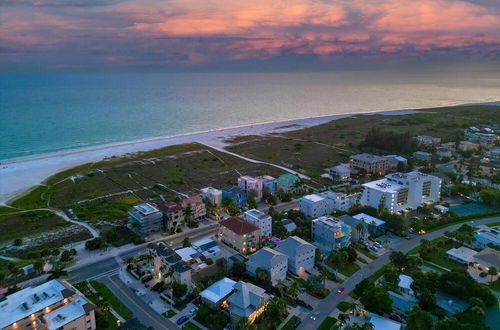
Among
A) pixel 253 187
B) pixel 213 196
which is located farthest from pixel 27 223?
pixel 253 187

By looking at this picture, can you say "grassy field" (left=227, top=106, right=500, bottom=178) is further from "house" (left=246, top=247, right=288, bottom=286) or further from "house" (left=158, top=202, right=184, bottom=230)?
"house" (left=246, top=247, right=288, bottom=286)

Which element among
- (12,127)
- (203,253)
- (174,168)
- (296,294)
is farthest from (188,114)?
(296,294)

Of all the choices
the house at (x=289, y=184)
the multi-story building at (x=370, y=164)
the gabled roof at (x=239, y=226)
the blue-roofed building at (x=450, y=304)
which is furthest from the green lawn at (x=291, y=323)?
the multi-story building at (x=370, y=164)

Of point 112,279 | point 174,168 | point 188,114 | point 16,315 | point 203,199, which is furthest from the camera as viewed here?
point 188,114

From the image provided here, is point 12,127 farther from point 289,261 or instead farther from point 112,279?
point 289,261

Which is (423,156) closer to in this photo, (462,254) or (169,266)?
(462,254)

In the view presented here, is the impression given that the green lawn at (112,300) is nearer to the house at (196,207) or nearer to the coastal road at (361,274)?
the coastal road at (361,274)

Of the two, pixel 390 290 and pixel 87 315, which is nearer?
pixel 87 315

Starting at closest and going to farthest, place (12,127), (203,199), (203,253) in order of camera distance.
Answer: (203,253), (203,199), (12,127)
